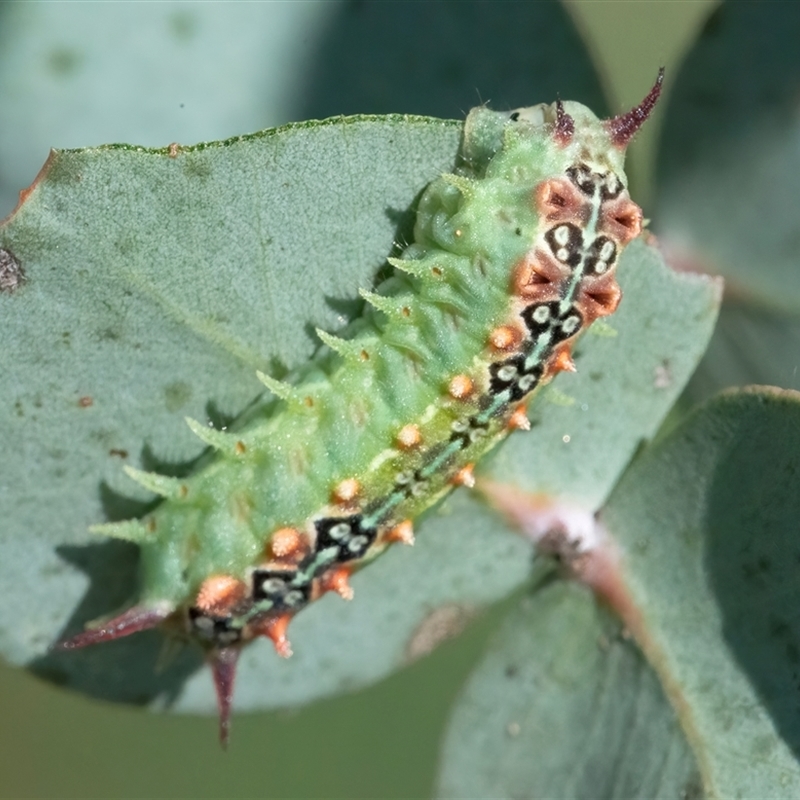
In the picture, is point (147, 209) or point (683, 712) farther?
point (683, 712)

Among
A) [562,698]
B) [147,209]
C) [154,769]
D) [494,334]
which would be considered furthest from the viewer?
[154,769]

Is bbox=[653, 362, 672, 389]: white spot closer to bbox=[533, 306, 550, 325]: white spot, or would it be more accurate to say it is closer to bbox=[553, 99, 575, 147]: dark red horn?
bbox=[533, 306, 550, 325]: white spot

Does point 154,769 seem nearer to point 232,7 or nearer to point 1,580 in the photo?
point 1,580

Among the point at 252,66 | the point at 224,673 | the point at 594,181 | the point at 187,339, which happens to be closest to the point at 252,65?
the point at 252,66

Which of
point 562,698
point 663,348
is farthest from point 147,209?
point 562,698

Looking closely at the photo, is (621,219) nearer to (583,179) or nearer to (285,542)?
(583,179)

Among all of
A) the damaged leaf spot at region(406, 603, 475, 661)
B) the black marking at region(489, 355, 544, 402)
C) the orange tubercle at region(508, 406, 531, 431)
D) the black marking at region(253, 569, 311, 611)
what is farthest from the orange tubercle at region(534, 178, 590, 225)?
the damaged leaf spot at region(406, 603, 475, 661)

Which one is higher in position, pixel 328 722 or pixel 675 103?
pixel 675 103
